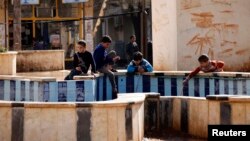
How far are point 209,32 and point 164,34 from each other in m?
1.14

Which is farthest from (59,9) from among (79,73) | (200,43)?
(79,73)

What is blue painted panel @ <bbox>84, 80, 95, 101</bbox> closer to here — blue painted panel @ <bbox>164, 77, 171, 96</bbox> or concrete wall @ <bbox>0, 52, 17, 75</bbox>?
blue painted panel @ <bbox>164, 77, 171, 96</bbox>

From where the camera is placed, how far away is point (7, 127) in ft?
29.1

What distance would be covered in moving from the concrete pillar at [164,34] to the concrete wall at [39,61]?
4.65m

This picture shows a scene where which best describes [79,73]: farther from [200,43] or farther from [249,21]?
[249,21]

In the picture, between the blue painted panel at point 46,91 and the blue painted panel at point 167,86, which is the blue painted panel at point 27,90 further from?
the blue painted panel at point 167,86

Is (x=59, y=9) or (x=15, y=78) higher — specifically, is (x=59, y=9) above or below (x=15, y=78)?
above

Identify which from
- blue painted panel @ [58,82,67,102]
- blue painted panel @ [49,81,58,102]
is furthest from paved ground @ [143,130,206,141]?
blue painted panel @ [49,81,58,102]

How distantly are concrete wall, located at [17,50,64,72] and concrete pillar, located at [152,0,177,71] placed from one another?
4.65 m

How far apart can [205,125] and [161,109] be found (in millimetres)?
1057

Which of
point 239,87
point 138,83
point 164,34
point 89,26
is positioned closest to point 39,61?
point 164,34

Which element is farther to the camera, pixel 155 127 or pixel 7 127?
pixel 155 127

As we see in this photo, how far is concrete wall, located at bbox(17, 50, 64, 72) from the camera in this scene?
61.1 ft

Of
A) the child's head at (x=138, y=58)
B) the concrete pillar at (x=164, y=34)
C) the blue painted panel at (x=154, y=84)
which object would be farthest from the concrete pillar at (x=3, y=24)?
the blue painted panel at (x=154, y=84)
